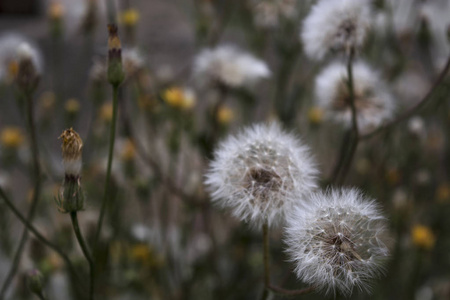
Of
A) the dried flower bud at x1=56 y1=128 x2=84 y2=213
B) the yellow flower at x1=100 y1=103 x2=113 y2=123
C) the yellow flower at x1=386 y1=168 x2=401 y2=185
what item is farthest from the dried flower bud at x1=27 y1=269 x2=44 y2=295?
the yellow flower at x1=386 y1=168 x2=401 y2=185

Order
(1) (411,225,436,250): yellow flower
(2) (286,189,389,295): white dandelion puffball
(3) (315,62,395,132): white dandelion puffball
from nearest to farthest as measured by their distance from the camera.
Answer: (2) (286,189,389,295): white dandelion puffball → (3) (315,62,395,132): white dandelion puffball → (1) (411,225,436,250): yellow flower

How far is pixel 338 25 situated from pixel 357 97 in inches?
6.9

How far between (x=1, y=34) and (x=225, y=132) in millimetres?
1930

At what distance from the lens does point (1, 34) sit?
260 cm

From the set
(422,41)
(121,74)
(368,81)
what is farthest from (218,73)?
(422,41)

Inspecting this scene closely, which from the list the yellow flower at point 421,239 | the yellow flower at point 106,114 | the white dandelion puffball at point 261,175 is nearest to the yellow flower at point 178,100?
the yellow flower at point 106,114

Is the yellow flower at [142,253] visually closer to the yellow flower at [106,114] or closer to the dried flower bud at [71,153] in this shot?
the yellow flower at [106,114]

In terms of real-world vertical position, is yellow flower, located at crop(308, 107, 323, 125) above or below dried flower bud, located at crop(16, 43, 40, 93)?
below

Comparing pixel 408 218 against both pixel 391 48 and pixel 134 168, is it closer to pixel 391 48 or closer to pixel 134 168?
pixel 391 48

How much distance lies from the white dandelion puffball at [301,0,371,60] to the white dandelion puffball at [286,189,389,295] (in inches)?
13.2

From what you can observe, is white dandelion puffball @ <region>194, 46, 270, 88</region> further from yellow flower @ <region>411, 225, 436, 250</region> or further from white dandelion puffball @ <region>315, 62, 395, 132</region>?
yellow flower @ <region>411, 225, 436, 250</region>

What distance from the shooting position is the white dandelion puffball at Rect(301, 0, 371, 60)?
2.61 feet

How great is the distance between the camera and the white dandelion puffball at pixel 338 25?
796 mm

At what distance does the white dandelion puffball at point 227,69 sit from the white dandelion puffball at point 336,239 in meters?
0.50
